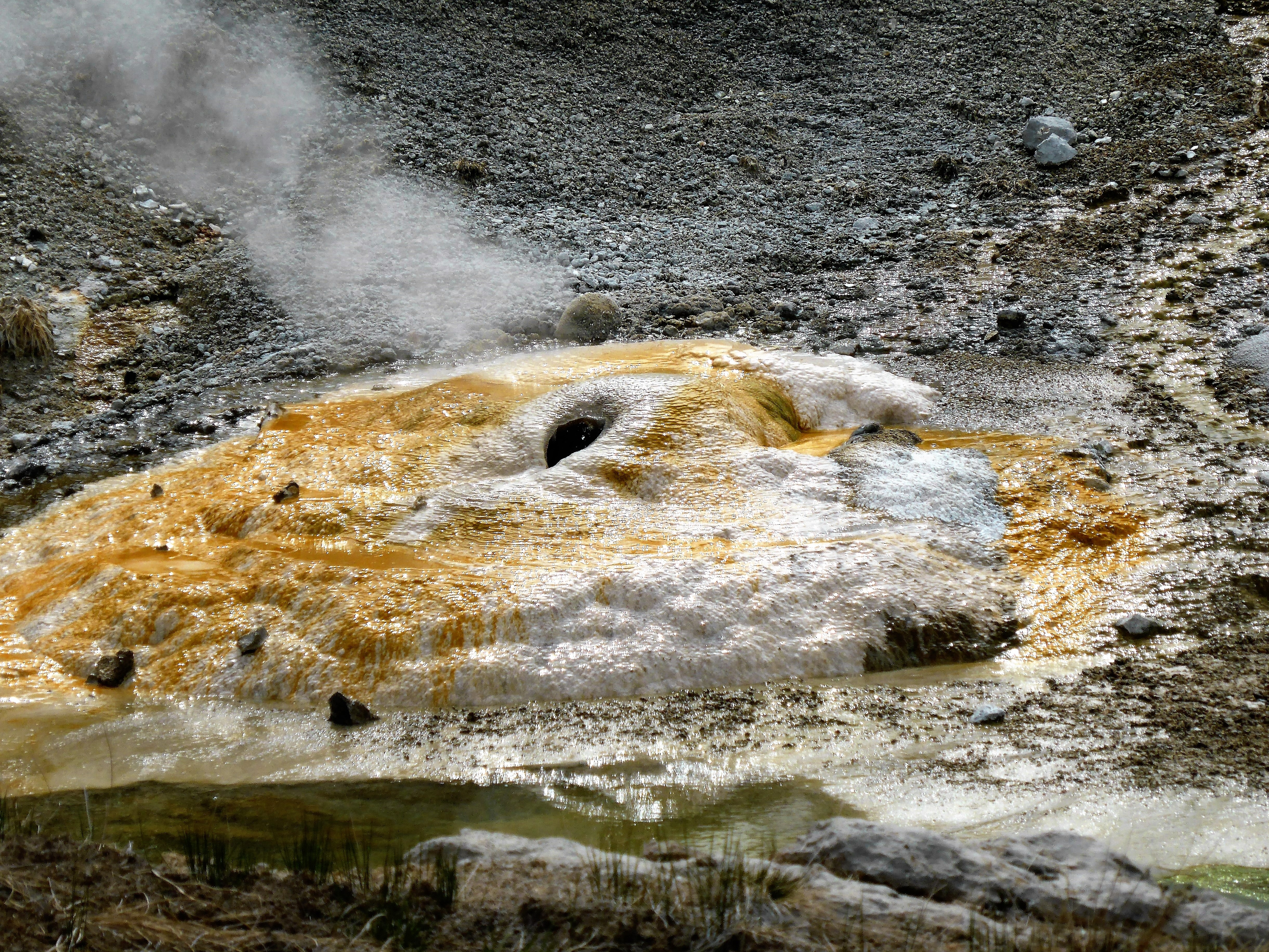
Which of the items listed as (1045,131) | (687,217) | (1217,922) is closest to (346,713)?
(1217,922)

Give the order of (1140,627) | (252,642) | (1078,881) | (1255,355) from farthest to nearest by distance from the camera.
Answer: (1255,355) → (252,642) → (1140,627) → (1078,881)

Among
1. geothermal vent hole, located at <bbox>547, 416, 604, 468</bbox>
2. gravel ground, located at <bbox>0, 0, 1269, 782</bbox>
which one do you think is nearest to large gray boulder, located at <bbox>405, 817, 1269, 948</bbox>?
gravel ground, located at <bbox>0, 0, 1269, 782</bbox>

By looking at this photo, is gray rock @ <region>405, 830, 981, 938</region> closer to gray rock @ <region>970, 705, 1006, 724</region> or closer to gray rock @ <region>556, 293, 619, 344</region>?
gray rock @ <region>970, 705, 1006, 724</region>

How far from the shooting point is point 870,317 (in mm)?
7785

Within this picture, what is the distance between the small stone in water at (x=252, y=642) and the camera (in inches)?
172

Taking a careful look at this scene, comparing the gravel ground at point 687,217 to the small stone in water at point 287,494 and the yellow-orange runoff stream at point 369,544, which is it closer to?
the yellow-orange runoff stream at point 369,544

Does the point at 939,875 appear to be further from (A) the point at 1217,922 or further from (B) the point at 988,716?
(B) the point at 988,716

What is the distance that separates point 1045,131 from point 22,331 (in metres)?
8.96

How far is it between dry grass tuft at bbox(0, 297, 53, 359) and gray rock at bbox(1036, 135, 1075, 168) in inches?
336

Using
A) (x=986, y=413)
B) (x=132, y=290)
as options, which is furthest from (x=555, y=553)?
(x=132, y=290)

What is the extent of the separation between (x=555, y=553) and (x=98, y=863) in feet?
8.26

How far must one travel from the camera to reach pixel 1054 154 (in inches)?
384

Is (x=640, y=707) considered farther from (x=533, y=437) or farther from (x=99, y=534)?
(x=99, y=534)

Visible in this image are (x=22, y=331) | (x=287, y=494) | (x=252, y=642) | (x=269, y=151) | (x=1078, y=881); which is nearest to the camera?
(x=1078, y=881)
